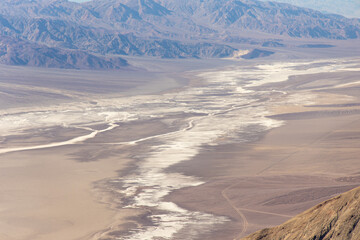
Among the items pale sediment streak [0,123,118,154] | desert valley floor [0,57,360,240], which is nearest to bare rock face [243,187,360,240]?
desert valley floor [0,57,360,240]

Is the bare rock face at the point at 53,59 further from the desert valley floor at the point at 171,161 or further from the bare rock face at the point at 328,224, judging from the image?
the bare rock face at the point at 328,224

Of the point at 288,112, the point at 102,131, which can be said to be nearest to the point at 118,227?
the point at 102,131

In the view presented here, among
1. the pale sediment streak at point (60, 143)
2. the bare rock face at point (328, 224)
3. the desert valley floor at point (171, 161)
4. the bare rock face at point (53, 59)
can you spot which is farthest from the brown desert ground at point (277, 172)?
the bare rock face at point (53, 59)

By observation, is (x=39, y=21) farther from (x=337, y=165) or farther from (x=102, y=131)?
(x=337, y=165)

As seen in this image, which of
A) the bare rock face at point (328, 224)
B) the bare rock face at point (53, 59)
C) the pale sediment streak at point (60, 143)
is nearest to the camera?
the bare rock face at point (328, 224)

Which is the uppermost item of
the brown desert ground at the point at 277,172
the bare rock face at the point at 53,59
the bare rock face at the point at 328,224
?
the bare rock face at the point at 328,224
